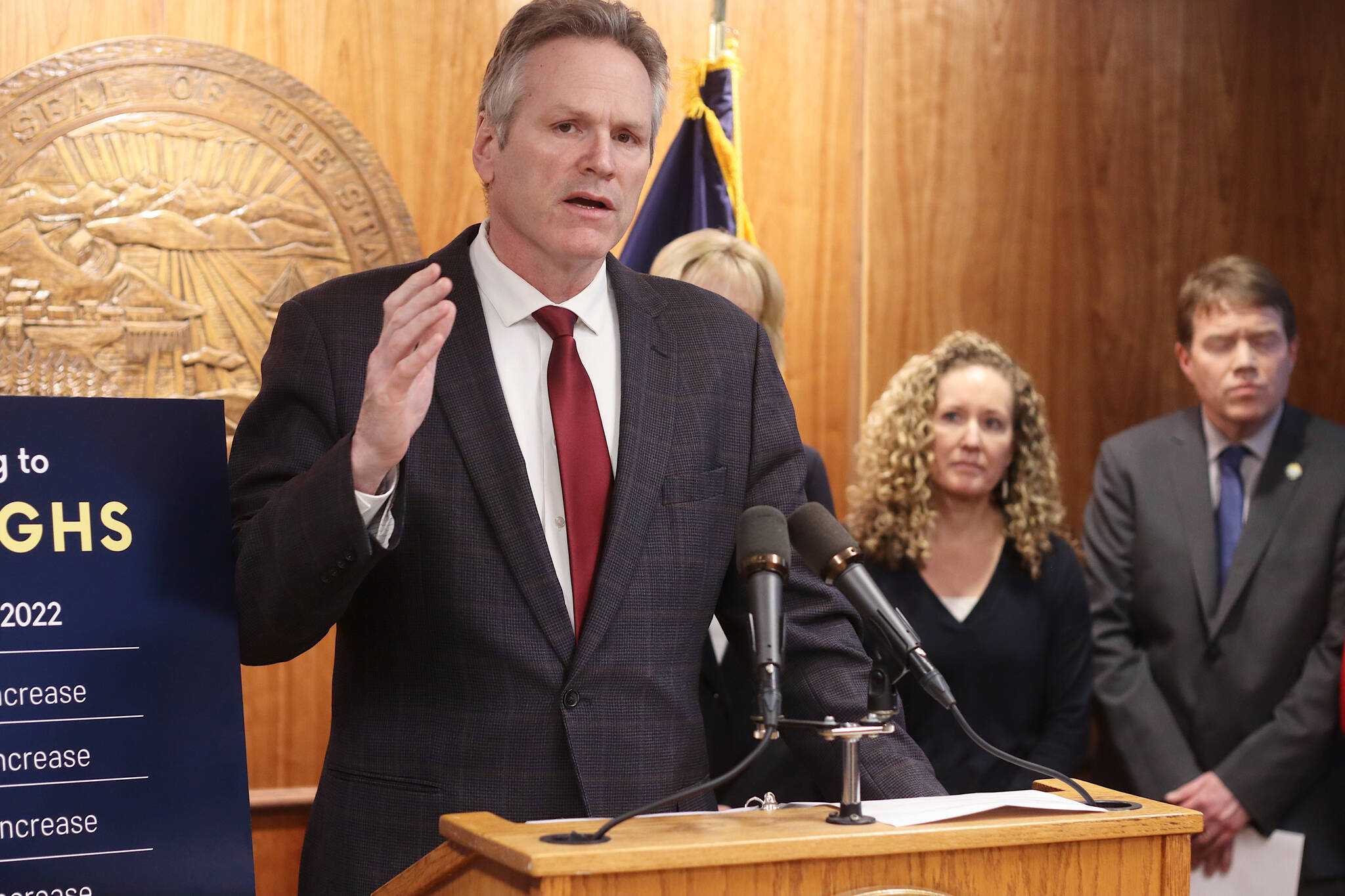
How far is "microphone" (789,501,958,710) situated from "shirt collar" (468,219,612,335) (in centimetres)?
64

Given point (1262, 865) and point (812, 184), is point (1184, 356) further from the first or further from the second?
point (1262, 865)

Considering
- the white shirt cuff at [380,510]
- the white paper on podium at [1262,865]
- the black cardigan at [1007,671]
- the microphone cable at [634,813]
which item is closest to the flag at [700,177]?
the black cardigan at [1007,671]

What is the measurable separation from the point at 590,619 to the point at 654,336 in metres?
0.43

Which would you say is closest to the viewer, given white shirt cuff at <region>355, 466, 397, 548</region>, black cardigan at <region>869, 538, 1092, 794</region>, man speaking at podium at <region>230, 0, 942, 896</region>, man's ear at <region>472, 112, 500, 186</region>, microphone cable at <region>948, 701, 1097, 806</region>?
microphone cable at <region>948, 701, 1097, 806</region>

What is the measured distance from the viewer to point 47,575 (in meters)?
1.61

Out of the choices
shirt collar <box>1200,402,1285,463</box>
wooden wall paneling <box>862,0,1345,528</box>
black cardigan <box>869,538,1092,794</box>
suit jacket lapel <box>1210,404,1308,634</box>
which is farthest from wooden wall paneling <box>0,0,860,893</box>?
suit jacket lapel <box>1210,404,1308,634</box>

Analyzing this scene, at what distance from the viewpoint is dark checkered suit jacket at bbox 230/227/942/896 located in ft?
5.37

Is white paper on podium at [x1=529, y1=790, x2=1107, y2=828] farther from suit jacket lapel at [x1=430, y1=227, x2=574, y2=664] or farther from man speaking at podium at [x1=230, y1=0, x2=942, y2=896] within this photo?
suit jacket lapel at [x1=430, y1=227, x2=574, y2=664]

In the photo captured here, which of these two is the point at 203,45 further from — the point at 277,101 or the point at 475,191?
the point at 475,191

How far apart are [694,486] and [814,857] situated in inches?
26.7

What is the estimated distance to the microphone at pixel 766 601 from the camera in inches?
49.0

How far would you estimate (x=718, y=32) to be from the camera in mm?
3453

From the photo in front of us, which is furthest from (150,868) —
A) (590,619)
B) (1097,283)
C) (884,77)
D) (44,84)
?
(1097,283)

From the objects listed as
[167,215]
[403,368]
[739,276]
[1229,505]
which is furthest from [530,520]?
[1229,505]
